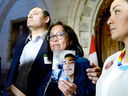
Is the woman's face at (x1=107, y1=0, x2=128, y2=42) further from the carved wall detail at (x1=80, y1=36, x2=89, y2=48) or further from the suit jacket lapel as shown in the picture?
the carved wall detail at (x1=80, y1=36, x2=89, y2=48)

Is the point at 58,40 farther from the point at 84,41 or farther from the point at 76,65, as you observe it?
the point at 84,41

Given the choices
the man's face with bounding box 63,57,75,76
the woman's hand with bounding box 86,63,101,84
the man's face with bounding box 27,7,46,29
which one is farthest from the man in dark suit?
the woman's hand with bounding box 86,63,101,84

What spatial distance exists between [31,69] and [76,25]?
1391 millimetres

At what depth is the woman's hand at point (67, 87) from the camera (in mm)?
796

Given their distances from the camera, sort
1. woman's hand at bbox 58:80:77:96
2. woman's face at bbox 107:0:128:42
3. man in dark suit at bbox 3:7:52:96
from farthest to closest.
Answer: man in dark suit at bbox 3:7:52:96 → woman's hand at bbox 58:80:77:96 → woman's face at bbox 107:0:128:42

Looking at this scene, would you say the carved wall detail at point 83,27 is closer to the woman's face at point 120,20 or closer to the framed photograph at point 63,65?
the framed photograph at point 63,65

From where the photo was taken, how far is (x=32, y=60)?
97cm

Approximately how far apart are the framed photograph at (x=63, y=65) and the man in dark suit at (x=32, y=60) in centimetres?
9

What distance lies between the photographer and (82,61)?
32.7 inches

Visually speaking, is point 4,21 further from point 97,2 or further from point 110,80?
point 110,80

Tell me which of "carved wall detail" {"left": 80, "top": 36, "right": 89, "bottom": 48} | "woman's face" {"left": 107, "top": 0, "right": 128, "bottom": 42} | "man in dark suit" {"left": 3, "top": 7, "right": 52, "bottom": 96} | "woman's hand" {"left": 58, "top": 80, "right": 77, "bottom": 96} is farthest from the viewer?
"carved wall detail" {"left": 80, "top": 36, "right": 89, "bottom": 48}

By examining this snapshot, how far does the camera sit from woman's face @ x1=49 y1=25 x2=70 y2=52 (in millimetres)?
876

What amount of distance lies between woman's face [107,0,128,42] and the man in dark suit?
500 millimetres

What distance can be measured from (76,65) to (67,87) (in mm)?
148
